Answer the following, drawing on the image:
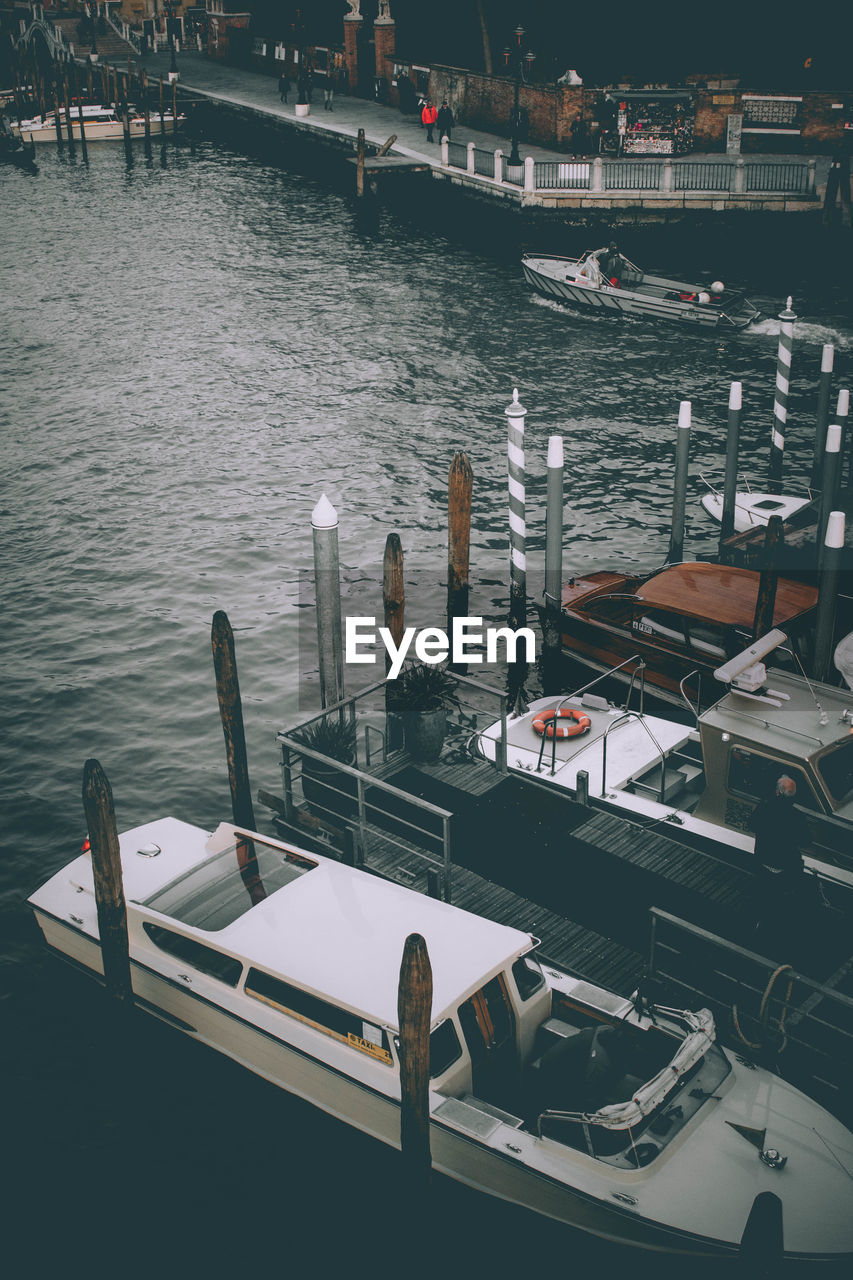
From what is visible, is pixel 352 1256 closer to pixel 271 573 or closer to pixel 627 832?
pixel 627 832

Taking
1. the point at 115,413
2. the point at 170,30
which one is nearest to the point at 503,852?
the point at 115,413

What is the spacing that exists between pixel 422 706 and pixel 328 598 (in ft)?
5.25

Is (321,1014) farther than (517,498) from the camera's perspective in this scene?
No

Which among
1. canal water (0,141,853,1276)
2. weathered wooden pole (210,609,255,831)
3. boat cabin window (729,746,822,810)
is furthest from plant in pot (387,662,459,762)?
boat cabin window (729,746,822,810)

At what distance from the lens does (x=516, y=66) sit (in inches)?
1688

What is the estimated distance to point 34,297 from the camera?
112 feet

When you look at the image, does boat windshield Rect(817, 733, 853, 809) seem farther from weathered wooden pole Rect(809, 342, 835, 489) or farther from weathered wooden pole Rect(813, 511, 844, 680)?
weathered wooden pole Rect(809, 342, 835, 489)

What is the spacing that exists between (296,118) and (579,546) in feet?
113

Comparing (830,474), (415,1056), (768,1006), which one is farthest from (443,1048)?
(830,474)

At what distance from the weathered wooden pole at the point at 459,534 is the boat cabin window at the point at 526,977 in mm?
7153

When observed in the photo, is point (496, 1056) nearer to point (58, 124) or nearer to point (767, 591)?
point (767, 591)

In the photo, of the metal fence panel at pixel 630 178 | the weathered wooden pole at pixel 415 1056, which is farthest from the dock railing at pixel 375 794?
the metal fence panel at pixel 630 178

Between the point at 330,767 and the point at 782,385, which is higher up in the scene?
the point at 782,385

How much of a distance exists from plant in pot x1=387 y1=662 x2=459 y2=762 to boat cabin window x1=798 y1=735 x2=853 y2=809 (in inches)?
168
